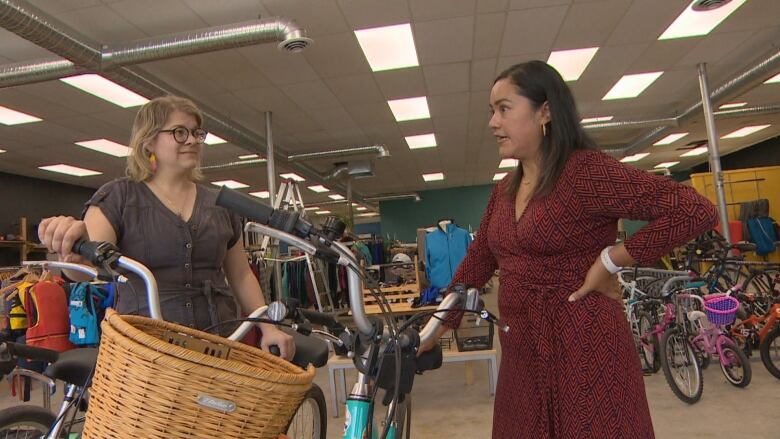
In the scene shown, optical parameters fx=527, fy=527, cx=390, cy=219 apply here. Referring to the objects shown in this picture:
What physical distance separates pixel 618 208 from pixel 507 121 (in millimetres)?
321

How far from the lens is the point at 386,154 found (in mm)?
10383

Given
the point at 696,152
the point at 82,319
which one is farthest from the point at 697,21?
the point at 696,152

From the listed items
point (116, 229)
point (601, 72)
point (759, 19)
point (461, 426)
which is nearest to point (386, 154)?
point (601, 72)

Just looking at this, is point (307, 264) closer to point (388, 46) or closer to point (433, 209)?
point (388, 46)

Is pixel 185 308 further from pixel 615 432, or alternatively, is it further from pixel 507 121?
pixel 615 432

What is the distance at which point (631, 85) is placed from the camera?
25.5 feet

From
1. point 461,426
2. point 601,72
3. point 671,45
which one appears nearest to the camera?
point 461,426

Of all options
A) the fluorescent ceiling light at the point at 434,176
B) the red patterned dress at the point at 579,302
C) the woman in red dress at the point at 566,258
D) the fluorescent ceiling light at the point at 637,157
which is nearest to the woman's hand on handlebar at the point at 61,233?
the woman in red dress at the point at 566,258

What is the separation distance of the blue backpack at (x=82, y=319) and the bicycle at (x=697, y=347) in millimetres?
4040

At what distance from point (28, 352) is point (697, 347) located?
13.4 feet

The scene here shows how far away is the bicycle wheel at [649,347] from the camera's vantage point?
418 centimetres

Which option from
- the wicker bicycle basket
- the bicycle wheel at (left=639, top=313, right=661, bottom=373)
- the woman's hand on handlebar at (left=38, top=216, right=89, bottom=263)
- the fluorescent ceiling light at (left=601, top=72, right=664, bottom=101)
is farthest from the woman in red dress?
the fluorescent ceiling light at (left=601, top=72, right=664, bottom=101)

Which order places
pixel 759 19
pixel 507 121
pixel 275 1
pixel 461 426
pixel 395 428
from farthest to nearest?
pixel 759 19 < pixel 275 1 < pixel 461 426 < pixel 507 121 < pixel 395 428

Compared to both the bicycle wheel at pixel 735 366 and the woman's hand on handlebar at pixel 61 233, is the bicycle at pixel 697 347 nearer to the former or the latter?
the bicycle wheel at pixel 735 366
